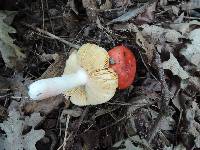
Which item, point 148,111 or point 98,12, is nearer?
point 148,111

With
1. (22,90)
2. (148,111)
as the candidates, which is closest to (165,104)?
(148,111)

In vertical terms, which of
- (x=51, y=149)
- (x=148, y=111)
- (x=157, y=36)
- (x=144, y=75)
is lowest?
(x=51, y=149)

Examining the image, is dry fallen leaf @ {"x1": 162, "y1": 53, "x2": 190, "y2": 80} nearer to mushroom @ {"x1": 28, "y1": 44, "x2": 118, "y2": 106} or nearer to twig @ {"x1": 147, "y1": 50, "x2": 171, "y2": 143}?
twig @ {"x1": 147, "y1": 50, "x2": 171, "y2": 143}

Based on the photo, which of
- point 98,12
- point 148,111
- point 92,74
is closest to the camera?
point 92,74

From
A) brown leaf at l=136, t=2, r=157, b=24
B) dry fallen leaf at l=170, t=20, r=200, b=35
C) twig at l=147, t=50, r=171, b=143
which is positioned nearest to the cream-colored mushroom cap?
twig at l=147, t=50, r=171, b=143

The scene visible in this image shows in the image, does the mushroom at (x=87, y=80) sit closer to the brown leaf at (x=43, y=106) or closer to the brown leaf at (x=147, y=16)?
the brown leaf at (x=43, y=106)

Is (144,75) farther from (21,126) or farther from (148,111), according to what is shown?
(21,126)

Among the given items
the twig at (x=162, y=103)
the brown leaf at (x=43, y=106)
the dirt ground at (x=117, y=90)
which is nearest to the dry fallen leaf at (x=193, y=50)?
the dirt ground at (x=117, y=90)
